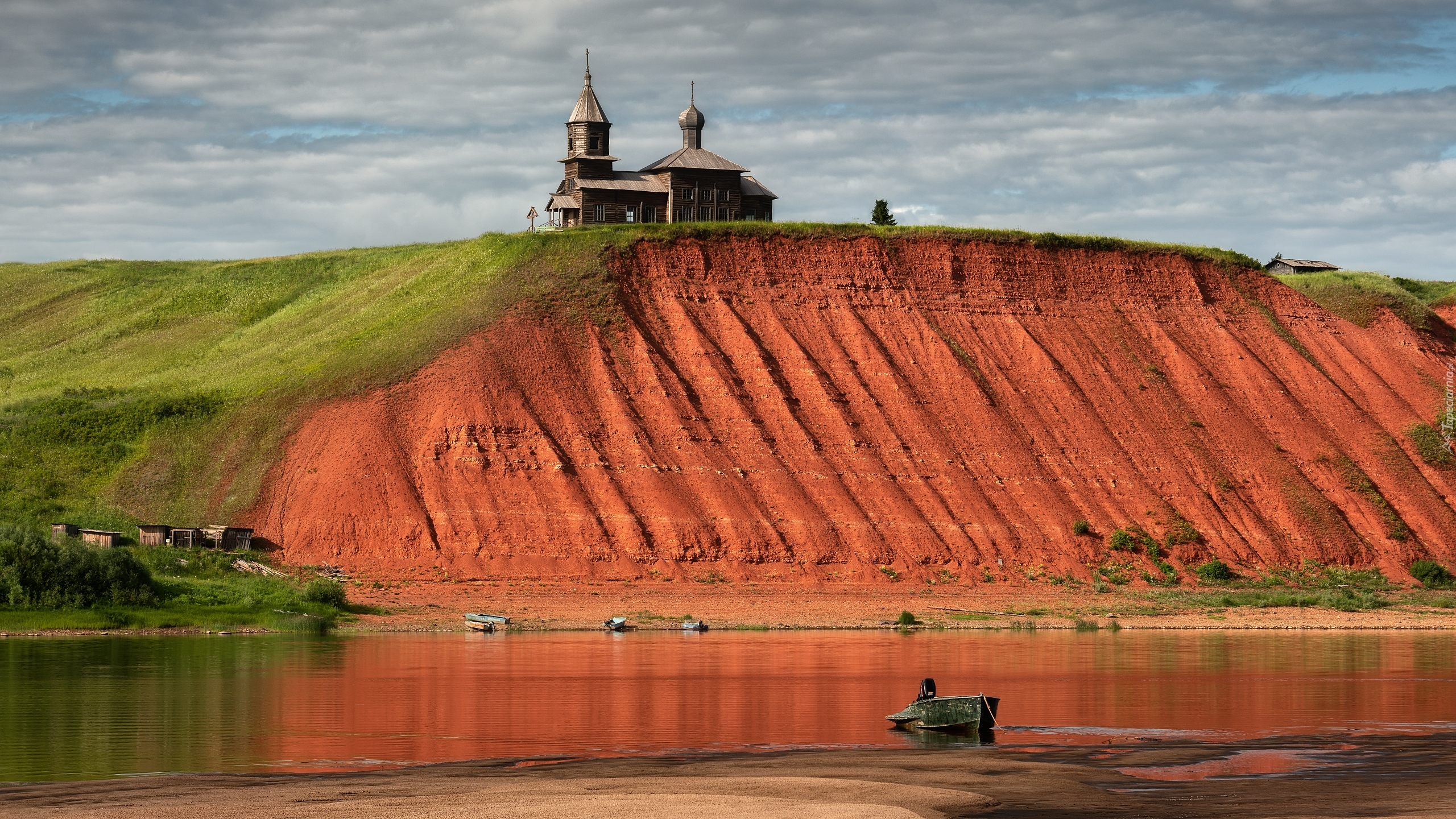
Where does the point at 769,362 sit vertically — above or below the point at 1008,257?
below

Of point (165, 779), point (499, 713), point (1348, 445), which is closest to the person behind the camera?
point (165, 779)

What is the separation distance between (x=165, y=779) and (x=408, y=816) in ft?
16.7

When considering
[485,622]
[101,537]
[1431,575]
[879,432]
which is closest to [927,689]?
[485,622]

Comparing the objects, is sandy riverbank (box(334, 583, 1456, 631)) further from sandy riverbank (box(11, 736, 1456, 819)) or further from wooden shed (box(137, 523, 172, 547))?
sandy riverbank (box(11, 736, 1456, 819))

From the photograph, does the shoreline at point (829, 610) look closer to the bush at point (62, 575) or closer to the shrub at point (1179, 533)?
the bush at point (62, 575)

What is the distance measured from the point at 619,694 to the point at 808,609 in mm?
25015

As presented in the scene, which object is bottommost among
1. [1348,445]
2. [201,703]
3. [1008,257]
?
[201,703]

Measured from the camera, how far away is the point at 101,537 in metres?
56.1

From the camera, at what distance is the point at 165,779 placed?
2059cm

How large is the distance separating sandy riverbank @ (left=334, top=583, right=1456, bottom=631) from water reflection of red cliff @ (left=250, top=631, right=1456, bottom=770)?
15.7 ft

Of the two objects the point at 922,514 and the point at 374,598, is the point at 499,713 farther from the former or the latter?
the point at 922,514

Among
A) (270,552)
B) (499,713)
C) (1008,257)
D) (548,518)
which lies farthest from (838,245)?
(499,713)

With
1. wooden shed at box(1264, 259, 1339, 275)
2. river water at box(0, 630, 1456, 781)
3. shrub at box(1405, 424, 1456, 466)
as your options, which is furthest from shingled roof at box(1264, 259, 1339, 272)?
river water at box(0, 630, 1456, 781)

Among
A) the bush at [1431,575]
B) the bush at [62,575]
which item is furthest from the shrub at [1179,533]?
the bush at [62,575]
